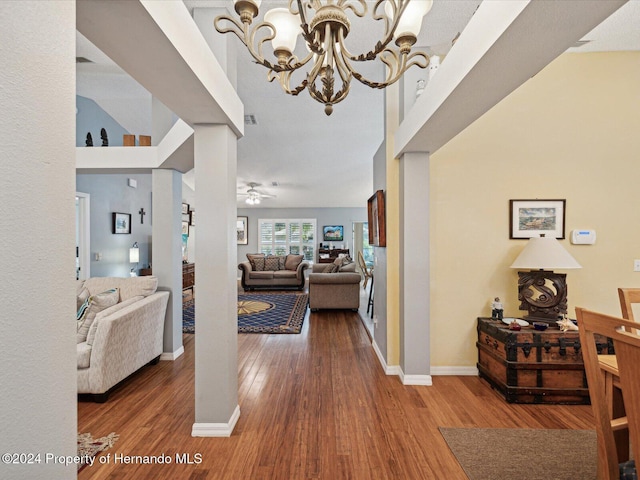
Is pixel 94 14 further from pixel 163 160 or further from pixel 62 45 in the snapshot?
pixel 163 160

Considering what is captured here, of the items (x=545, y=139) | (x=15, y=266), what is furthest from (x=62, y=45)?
(x=545, y=139)

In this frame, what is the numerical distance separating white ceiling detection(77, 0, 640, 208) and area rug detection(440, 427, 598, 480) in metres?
2.98

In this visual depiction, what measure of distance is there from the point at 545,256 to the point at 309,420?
2326 mm

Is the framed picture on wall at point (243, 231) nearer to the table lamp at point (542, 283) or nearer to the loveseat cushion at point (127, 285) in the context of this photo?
the loveseat cushion at point (127, 285)

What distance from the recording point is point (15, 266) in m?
0.62

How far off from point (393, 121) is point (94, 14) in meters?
2.47

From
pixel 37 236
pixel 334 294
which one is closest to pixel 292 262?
pixel 334 294

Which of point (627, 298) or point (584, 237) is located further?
point (584, 237)

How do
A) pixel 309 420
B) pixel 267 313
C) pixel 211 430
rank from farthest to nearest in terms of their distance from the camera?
pixel 267 313 → pixel 309 420 → pixel 211 430

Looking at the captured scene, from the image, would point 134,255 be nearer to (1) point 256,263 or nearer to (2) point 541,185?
(1) point 256,263

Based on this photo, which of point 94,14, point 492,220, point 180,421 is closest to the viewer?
point 94,14

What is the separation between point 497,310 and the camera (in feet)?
9.48

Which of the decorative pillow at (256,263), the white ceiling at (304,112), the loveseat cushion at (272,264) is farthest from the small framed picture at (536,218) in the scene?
the decorative pillow at (256,263)

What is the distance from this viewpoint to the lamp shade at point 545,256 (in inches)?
100
